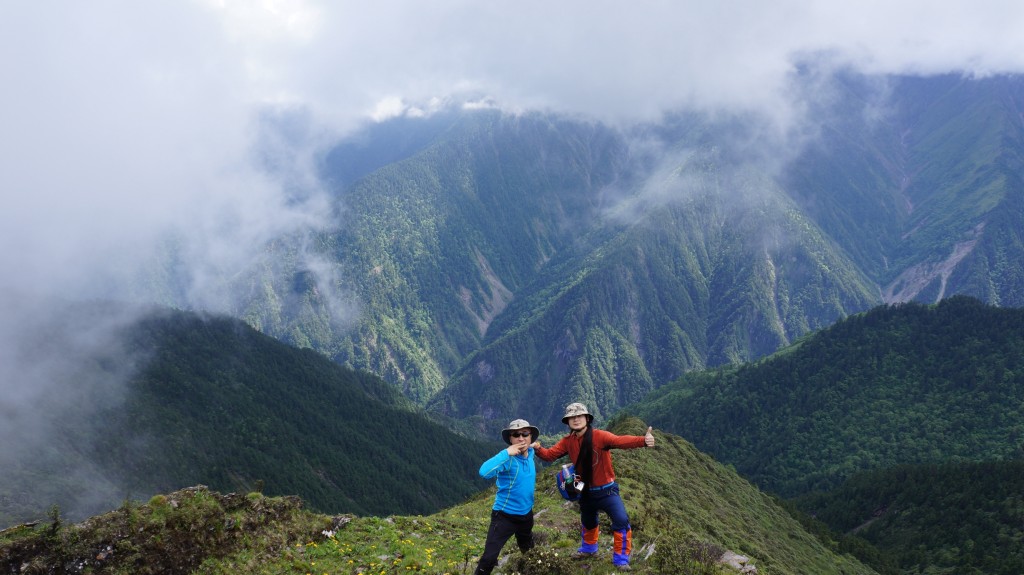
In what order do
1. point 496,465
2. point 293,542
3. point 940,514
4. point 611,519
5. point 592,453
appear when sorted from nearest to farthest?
point 496,465, point 592,453, point 611,519, point 293,542, point 940,514

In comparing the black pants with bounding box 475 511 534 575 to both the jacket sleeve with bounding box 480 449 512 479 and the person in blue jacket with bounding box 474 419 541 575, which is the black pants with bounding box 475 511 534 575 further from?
the jacket sleeve with bounding box 480 449 512 479

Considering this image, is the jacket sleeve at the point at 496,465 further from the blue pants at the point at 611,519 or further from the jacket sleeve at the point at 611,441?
the blue pants at the point at 611,519

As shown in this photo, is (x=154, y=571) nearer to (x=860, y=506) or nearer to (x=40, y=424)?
(x=860, y=506)

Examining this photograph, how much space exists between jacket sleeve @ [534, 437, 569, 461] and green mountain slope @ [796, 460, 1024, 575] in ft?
438

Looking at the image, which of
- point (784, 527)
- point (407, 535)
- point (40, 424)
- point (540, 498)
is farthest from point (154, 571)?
point (40, 424)

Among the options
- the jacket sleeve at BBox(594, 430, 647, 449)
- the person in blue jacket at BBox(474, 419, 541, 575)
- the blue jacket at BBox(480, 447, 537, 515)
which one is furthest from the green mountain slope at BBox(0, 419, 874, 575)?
the jacket sleeve at BBox(594, 430, 647, 449)

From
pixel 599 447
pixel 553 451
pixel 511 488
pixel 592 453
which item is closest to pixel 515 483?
pixel 511 488

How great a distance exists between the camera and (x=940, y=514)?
142 metres

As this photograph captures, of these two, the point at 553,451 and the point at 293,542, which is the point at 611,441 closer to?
the point at 553,451

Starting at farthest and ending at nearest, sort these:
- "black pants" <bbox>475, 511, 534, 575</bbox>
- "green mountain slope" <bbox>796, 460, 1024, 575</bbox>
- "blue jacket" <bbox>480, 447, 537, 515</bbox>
Result: 1. "green mountain slope" <bbox>796, 460, 1024, 575</bbox>
2. "blue jacket" <bbox>480, 447, 537, 515</bbox>
3. "black pants" <bbox>475, 511, 534, 575</bbox>

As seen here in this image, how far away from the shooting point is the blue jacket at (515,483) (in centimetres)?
1986

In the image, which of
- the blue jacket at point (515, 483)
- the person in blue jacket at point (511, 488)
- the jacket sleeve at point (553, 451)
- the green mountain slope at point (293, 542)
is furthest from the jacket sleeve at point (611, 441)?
the green mountain slope at point (293, 542)

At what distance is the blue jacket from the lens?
1986cm

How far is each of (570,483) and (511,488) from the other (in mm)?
2162
